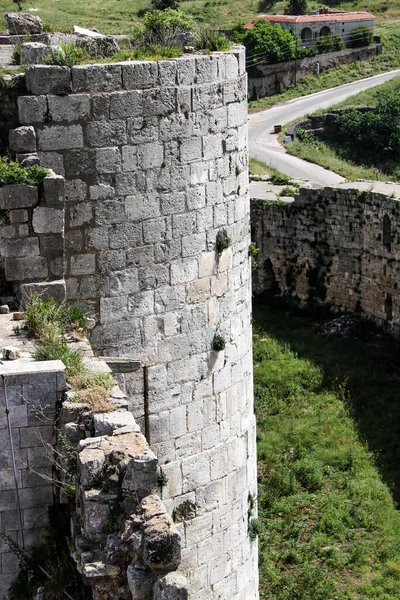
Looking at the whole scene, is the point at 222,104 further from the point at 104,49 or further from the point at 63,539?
the point at 63,539

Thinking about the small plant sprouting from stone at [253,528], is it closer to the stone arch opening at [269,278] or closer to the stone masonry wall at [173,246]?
the stone masonry wall at [173,246]

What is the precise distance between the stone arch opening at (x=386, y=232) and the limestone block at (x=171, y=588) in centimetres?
2356

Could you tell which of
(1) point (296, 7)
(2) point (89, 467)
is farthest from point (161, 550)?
(1) point (296, 7)

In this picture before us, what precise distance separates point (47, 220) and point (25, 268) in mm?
456

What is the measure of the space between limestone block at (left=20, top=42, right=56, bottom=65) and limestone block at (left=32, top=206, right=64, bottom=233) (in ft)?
4.14

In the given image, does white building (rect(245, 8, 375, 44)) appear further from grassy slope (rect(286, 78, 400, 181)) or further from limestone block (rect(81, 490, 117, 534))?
limestone block (rect(81, 490, 117, 534))

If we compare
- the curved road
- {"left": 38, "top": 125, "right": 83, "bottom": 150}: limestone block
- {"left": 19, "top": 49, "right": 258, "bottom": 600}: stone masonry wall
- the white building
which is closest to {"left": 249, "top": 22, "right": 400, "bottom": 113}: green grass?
the curved road

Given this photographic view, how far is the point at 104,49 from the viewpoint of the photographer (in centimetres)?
1068

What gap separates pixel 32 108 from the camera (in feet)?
32.6

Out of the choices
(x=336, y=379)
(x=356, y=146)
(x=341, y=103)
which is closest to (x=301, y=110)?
(x=341, y=103)

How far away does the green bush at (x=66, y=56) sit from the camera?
9.95 m

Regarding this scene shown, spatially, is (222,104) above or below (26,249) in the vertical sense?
above

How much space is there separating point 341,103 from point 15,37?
146 ft

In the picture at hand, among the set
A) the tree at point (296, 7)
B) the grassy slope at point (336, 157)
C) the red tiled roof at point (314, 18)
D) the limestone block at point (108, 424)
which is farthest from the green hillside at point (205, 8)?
the limestone block at point (108, 424)
